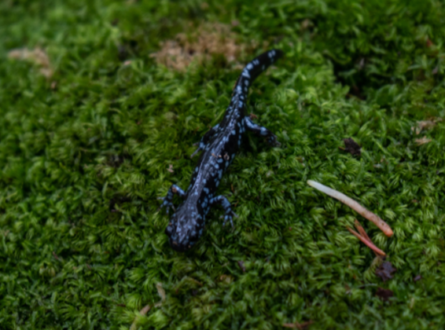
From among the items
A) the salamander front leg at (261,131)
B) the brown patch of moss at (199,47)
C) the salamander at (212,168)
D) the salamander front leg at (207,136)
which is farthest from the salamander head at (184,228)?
the brown patch of moss at (199,47)

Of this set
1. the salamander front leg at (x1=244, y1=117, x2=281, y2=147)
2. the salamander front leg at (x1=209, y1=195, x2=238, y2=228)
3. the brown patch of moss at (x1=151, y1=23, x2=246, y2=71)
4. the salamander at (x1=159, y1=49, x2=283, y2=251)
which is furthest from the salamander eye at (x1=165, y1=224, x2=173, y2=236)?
the brown patch of moss at (x1=151, y1=23, x2=246, y2=71)

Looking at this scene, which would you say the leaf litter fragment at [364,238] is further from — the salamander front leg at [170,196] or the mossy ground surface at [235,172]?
the salamander front leg at [170,196]

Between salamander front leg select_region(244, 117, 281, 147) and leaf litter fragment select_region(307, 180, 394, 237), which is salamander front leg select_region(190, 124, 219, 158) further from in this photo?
leaf litter fragment select_region(307, 180, 394, 237)

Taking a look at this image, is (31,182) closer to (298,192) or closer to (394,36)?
(298,192)

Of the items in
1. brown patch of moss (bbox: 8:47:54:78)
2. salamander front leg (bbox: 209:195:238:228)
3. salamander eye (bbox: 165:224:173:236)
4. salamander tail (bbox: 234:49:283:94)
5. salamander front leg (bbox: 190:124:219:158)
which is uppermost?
salamander tail (bbox: 234:49:283:94)

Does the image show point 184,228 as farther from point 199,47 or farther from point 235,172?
point 199,47

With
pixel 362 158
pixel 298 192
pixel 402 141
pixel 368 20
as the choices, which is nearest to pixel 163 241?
pixel 298 192

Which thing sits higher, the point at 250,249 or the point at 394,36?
the point at 394,36
